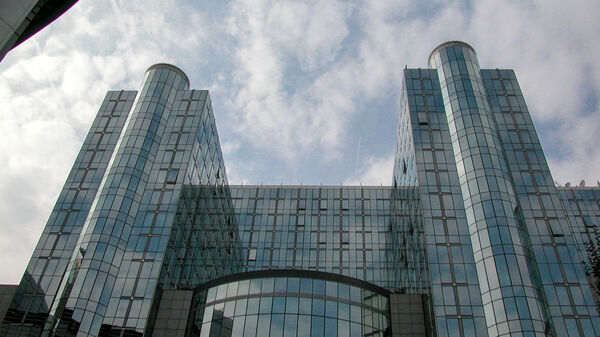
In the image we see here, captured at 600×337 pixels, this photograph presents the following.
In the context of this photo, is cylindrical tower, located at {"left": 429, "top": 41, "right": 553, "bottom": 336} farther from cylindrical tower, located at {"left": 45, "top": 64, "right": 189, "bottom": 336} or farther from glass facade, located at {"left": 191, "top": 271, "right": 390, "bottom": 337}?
cylindrical tower, located at {"left": 45, "top": 64, "right": 189, "bottom": 336}

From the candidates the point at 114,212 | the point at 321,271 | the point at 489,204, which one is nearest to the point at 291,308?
the point at 321,271

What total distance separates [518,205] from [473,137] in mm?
10176

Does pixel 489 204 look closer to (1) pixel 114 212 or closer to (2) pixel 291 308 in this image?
(2) pixel 291 308

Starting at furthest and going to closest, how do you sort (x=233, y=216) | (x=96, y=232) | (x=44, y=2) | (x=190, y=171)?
(x=233, y=216) → (x=190, y=171) → (x=96, y=232) → (x=44, y=2)

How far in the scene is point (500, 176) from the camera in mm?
57156

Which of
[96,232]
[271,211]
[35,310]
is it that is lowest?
[35,310]

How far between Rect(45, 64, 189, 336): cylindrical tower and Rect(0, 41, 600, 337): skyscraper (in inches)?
6.2

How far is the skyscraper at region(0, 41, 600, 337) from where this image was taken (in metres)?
49.1

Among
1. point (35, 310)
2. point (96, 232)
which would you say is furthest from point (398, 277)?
point (35, 310)

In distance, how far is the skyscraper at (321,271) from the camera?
4906 cm

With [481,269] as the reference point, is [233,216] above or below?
above

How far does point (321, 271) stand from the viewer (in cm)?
6197

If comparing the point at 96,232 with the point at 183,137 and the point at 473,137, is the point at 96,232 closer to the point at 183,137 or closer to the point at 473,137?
the point at 183,137

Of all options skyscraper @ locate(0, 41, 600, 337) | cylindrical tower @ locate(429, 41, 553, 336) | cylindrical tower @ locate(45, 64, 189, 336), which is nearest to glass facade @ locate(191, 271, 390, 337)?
skyscraper @ locate(0, 41, 600, 337)
